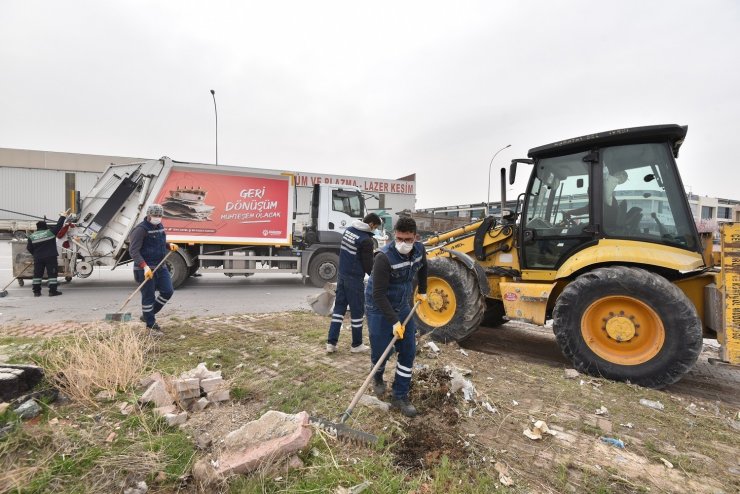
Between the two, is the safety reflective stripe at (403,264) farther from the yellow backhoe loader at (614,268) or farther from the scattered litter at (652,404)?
the scattered litter at (652,404)

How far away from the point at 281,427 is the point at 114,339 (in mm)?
2491

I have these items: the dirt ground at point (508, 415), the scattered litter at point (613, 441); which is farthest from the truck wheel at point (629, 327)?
the scattered litter at point (613, 441)

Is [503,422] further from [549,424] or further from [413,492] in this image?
[413,492]

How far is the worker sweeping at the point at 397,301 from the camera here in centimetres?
287

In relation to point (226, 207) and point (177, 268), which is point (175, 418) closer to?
point (177, 268)

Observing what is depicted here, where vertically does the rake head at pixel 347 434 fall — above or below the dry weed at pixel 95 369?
below

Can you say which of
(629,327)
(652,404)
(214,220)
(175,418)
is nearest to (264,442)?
(175,418)

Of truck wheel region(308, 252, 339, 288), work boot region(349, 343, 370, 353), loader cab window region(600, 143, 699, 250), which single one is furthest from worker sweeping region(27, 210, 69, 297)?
loader cab window region(600, 143, 699, 250)

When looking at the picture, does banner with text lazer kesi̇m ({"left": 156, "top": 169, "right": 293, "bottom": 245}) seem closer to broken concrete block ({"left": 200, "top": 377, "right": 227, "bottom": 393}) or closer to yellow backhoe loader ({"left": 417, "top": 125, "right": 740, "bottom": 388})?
yellow backhoe loader ({"left": 417, "top": 125, "right": 740, "bottom": 388})

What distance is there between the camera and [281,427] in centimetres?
230

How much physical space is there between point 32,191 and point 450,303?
3242 cm

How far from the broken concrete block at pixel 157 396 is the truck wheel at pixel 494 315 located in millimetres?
3867

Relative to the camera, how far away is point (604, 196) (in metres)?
3.86

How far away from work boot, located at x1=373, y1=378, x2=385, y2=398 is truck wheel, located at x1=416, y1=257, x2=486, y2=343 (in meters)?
1.50
